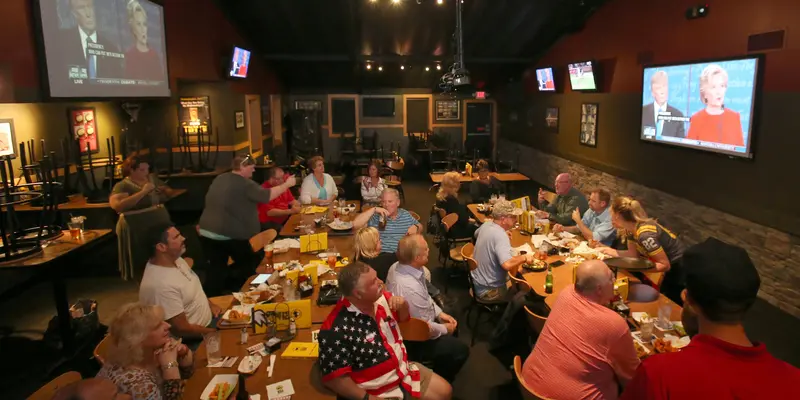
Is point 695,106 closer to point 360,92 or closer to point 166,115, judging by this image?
point 166,115

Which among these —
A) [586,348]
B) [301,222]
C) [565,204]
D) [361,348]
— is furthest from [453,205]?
[361,348]

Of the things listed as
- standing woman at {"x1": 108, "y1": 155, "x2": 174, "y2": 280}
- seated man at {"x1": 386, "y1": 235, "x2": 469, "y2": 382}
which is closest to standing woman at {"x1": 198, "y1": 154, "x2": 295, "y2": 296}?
standing woman at {"x1": 108, "y1": 155, "x2": 174, "y2": 280}

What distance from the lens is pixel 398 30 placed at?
11.2m

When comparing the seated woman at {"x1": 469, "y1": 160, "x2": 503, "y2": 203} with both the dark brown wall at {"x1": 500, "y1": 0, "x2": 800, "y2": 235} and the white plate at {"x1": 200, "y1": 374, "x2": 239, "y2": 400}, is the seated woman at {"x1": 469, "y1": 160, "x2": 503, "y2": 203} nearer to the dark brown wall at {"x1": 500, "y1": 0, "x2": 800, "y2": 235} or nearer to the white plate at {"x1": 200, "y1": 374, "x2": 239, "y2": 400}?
the dark brown wall at {"x1": 500, "y1": 0, "x2": 800, "y2": 235}

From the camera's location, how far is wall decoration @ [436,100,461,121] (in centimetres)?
1504

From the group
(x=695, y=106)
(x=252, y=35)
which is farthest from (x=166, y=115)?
(x=695, y=106)

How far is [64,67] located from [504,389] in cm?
510

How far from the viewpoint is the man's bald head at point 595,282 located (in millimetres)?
2594

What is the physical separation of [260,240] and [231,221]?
1.33ft

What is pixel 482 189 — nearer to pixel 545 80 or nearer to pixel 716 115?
pixel 716 115

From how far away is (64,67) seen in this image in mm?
5117

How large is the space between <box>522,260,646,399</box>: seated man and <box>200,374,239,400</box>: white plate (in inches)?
57.4

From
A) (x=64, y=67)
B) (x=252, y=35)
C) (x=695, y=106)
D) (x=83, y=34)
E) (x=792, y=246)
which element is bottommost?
(x=792, y=246)

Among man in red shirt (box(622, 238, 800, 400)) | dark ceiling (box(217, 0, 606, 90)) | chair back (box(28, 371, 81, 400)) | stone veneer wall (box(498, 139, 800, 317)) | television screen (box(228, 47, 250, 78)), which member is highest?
dark ceiling (box(217, 0, 606, 90))
